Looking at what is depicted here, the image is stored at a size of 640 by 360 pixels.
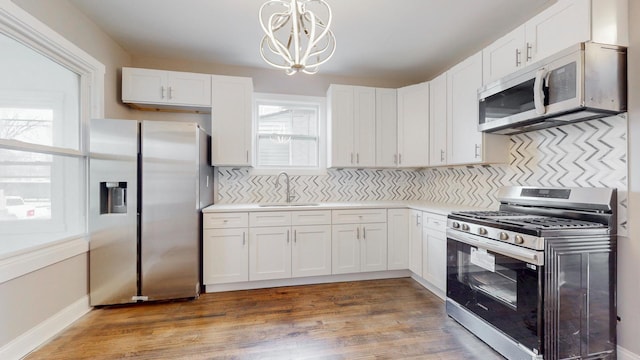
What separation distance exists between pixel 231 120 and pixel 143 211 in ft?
4.39

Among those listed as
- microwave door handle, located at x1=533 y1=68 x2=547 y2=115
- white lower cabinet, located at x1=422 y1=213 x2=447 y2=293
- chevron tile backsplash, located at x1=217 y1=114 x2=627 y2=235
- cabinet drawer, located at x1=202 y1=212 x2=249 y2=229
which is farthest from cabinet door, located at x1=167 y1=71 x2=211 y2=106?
microwave door handle, located at x1=533 y1=68 x2=547 y2=115

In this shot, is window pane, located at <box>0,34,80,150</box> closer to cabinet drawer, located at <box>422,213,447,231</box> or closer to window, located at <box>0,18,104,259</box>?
window, located at <box>0,18,104,259</box>

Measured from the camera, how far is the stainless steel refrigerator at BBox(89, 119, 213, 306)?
248cm

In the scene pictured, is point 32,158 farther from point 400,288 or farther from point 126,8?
point 400,288

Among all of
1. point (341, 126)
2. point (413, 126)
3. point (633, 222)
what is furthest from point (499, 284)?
point (341, 126)

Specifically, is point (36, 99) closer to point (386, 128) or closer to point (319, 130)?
point (319, 130)

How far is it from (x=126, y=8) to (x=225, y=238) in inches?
90.4

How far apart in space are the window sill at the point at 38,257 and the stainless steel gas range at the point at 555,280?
3.21m

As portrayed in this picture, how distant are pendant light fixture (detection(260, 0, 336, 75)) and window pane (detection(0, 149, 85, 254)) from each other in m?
1.91

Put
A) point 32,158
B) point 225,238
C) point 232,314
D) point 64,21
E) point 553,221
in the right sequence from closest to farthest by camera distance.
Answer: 1. point 553,221
2. point 32,158
3. point 64,21
4. point 232,314
5. point 225,238

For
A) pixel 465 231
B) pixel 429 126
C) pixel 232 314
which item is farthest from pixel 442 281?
pixel 232 314

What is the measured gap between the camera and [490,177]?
2.84m

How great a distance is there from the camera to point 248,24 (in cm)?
257

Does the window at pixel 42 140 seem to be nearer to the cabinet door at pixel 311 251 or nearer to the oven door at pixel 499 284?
the cabinet door at pixel 311 251
